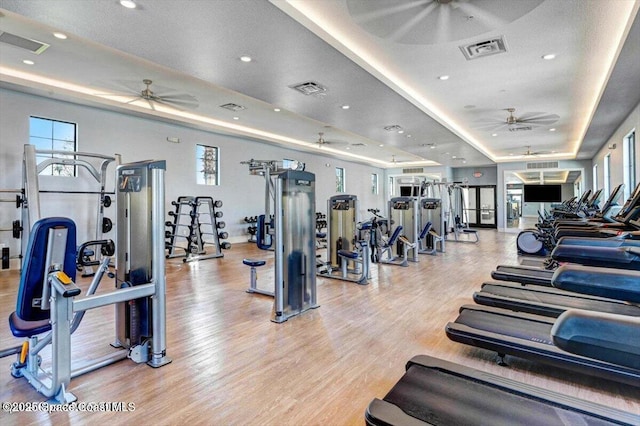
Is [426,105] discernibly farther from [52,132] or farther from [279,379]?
[52,132]

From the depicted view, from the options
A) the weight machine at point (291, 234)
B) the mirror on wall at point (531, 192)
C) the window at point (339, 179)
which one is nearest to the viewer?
the weight machine at point (291, 234)

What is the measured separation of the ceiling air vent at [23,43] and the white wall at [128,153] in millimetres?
2018

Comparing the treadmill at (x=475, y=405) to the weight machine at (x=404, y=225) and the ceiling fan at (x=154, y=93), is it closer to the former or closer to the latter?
the weight machine at (x=404, y=225)

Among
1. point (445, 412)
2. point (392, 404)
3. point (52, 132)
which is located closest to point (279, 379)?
point (392, 404)

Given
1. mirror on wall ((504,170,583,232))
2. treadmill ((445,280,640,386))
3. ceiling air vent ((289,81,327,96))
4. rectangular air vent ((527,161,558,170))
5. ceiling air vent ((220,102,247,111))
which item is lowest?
treadmill ((445,280,640,386))

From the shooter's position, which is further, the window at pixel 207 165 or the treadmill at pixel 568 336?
the window at pixel 207 165

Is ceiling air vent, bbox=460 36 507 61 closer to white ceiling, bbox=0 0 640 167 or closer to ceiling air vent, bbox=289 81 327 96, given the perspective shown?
white ceiling, bbox=0 0 640 167

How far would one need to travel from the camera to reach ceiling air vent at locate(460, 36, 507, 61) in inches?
159

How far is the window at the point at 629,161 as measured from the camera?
6.30 m

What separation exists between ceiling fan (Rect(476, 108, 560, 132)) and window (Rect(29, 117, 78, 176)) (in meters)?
8.67

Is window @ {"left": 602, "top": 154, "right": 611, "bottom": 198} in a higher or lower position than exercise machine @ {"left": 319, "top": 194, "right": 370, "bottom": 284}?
higher

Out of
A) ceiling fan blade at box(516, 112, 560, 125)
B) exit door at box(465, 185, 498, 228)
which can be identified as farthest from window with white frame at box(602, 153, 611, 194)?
exit door at box(465, 185, 498, 228)

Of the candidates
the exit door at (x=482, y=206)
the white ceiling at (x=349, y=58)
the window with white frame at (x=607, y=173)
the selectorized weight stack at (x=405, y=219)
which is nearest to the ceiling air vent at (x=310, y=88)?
the white ceiling at (x=349, y=58)

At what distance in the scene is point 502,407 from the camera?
1.78 m
